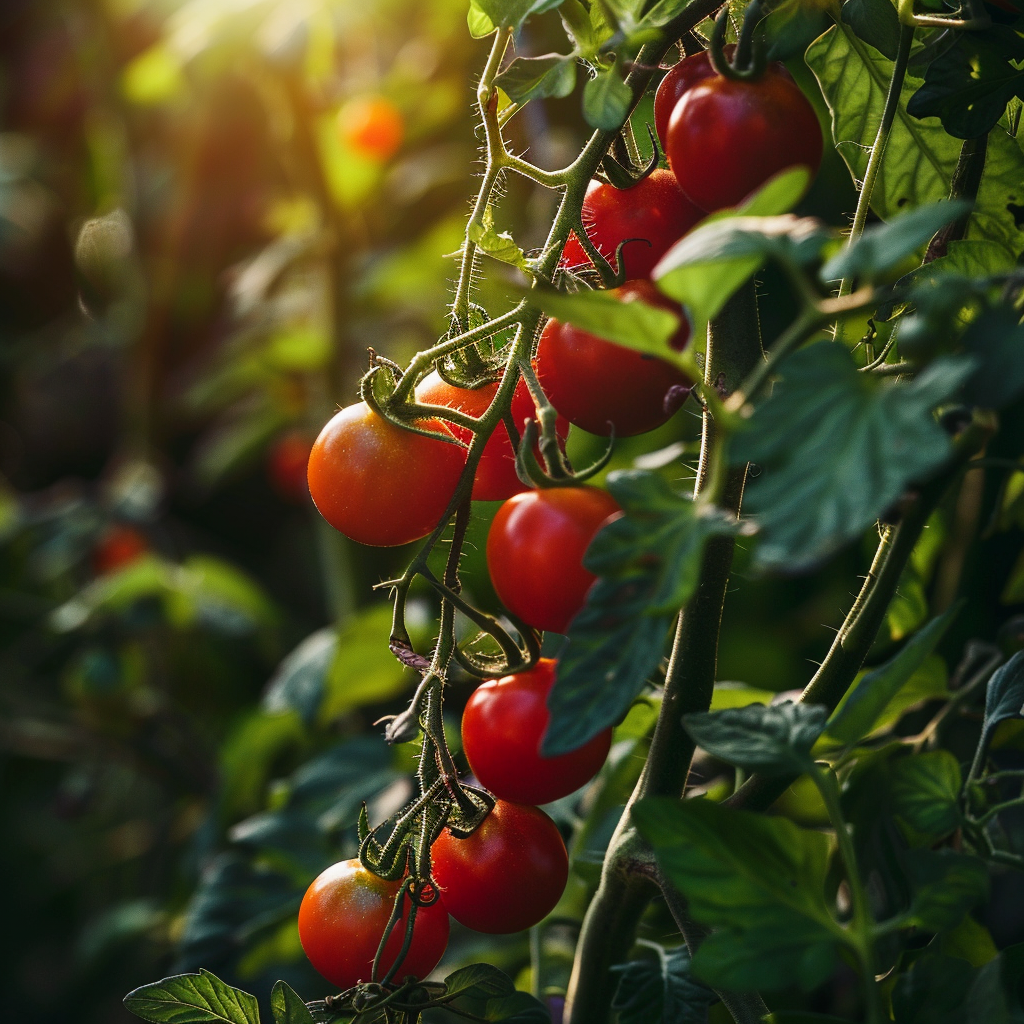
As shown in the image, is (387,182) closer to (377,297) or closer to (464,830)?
(377,297)

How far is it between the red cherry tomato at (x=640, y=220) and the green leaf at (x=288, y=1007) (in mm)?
244

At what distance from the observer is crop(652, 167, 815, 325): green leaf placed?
0.21 metres

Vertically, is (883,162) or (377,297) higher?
(883,162)

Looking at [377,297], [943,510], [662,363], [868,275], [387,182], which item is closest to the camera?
[868,275]

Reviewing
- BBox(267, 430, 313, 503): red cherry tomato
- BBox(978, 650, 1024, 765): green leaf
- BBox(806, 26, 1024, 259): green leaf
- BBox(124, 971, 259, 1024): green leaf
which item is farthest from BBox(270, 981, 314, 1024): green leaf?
BBox(267, 430, 313, 503): red cherry tomato

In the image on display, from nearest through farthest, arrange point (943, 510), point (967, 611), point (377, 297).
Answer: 1. point (943, 510)
2. point (967, 611)
3. point (377, 297)

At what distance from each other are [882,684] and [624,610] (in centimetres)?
8

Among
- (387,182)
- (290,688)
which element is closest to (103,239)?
(387,182)

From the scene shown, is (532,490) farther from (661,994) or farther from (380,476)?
(661,994)

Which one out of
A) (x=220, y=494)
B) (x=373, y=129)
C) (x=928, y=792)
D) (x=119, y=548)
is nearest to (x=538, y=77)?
(x=928, y=792)

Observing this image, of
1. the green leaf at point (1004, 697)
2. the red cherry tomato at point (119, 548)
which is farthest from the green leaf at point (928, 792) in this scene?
the red cherry tomato at point (119, 548)

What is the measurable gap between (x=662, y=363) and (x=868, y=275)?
11 cm

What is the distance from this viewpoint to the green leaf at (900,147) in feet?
1.16

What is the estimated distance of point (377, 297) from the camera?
3.64 feet
